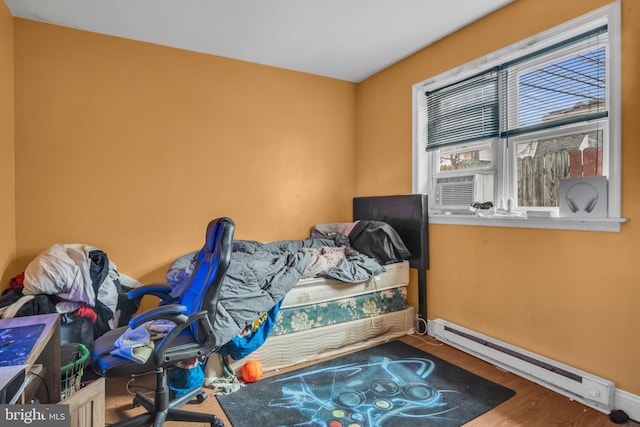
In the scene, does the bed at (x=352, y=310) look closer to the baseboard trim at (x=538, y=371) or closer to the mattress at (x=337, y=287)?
the mattress at (x=337, y=287)

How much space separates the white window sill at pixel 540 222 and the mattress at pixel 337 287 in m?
0.59

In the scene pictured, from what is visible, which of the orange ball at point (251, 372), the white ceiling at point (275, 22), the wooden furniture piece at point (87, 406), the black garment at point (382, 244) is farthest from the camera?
the black garment at point (382, 244)

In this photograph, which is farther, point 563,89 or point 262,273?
point 262,273

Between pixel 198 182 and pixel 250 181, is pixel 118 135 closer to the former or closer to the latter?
pixel 198 182

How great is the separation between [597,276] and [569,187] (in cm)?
55

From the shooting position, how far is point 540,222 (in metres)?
2.26

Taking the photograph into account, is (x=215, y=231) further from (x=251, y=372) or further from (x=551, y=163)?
(x=551, y=163)

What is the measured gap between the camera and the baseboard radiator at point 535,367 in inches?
76.8

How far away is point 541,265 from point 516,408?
908 mm

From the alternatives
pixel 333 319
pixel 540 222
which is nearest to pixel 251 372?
pixel 333 319

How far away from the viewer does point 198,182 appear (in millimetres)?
3184

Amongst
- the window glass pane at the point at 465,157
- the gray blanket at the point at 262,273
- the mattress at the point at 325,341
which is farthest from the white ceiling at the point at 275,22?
the mattress at the point at 325,341

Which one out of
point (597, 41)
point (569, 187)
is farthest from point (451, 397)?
point (597, 41)

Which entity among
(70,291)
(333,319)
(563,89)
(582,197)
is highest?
(563,89)
